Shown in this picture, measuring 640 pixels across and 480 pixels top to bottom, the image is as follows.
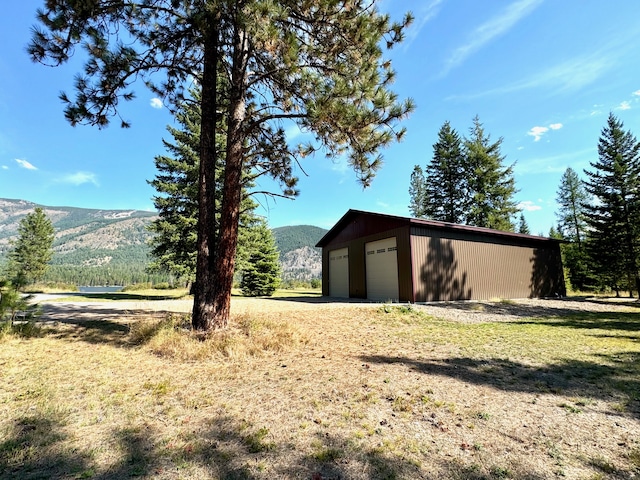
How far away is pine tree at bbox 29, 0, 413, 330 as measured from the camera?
4.91m

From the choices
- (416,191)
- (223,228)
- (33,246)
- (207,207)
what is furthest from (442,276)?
(33,246)

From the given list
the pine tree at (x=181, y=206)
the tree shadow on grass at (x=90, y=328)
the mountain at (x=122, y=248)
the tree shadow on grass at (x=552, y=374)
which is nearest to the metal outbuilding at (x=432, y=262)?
the pine tree at (x=181, y=206)

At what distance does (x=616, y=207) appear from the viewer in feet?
57.1

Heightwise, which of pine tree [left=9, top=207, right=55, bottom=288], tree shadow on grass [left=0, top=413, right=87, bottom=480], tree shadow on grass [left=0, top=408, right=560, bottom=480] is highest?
pine tree [left=9, top=207, right=55, bottom=288]

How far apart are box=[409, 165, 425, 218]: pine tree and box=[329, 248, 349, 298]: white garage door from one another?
1603 cm

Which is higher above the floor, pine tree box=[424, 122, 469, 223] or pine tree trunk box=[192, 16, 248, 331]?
pine tree box=[424, 122, 469, 223]

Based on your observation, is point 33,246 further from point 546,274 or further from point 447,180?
point 546,274

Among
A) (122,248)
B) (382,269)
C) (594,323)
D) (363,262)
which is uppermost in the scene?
(122,248)

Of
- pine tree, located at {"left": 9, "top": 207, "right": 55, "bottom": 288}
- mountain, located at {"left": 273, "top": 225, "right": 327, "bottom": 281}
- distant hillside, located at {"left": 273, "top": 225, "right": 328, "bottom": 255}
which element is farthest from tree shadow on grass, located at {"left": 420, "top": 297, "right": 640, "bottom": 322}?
distant hillside, located at {"left": 273, "top": 225, "right": 328, "bottom": 255}

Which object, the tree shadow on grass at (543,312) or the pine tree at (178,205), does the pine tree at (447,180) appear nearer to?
the tree shadow on grass at (543,312)

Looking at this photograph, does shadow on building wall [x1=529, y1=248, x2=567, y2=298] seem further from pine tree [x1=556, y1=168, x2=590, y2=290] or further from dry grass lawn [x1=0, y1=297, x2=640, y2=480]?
pine tree [x1=556, y1=168, x2=590, y2=290]

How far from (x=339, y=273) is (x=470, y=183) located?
1610 cm

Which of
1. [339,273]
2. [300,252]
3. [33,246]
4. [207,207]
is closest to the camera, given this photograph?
[207,207]

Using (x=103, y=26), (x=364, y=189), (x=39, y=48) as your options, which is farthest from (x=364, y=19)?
(x=39, y=48)
